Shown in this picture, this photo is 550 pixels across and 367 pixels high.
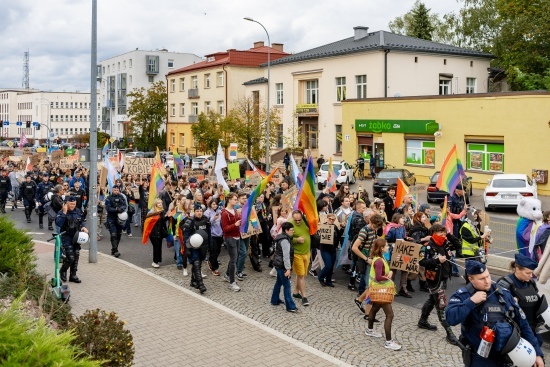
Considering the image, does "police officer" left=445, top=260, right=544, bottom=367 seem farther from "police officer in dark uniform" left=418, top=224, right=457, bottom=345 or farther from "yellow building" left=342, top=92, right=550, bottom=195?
"yellow building" left=342, top=92, right=550, bottom=195

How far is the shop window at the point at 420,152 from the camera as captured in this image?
115ft

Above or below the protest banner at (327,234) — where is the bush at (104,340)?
below

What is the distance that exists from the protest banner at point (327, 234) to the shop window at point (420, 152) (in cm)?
2476

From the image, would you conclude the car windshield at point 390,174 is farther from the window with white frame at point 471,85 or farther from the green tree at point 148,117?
the green tree at point 148,117

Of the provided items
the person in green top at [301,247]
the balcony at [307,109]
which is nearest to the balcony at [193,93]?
the balcony at [307,109]

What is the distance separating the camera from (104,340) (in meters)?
5.88

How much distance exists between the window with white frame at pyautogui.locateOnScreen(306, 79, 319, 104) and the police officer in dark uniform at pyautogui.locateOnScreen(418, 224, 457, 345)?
1496 inches

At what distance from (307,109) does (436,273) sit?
1517 inches

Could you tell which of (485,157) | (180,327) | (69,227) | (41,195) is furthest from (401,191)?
(485,157)

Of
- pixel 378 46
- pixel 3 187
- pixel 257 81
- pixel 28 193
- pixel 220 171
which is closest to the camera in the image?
pixel 220 171

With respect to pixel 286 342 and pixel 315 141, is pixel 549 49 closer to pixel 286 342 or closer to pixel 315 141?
pixel 315 141

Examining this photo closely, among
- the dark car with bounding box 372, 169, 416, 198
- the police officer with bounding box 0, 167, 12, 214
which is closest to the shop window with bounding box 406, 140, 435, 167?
the dark car with bounding box 372, 169, 416, 198

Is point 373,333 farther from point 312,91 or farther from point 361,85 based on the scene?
point 312,91

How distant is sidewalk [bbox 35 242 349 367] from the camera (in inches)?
312
